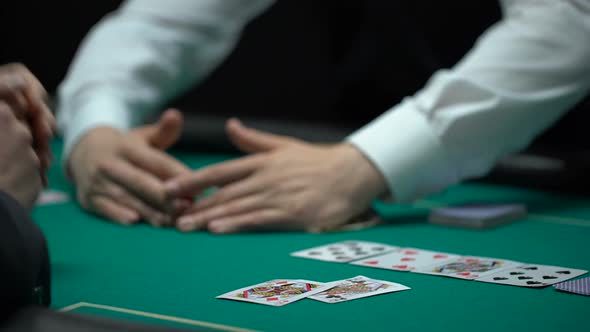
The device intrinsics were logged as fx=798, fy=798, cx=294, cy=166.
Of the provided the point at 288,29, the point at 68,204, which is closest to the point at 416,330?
the point at 68,204

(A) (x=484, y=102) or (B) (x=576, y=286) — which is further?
(A) (x=484, y=102)

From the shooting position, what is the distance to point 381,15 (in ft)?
12.1

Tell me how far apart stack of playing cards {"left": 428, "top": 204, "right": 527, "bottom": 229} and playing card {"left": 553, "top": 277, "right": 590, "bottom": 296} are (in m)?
0.51

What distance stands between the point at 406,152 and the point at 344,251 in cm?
41

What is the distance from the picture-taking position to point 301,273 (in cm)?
140

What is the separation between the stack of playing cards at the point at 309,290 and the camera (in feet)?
3.96

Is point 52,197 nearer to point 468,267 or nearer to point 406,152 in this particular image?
point 406,152

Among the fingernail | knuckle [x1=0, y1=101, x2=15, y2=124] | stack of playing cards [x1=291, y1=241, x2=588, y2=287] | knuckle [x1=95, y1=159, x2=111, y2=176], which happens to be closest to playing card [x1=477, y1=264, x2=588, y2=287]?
stack of playing cards [x1=291, y1=241, x2=588, y2=287]

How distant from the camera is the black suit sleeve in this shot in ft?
3.28

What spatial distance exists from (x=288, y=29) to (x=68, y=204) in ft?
8.38

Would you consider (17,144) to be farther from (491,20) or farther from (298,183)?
(491,20)

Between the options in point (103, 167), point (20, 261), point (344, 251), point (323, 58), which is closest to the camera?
point (20, 261)

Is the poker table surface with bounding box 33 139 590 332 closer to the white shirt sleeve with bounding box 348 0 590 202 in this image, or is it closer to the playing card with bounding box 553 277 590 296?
the playing card with bounding box 553 277 590 296

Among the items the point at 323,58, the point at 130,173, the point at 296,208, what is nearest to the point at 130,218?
the point at 130,173
